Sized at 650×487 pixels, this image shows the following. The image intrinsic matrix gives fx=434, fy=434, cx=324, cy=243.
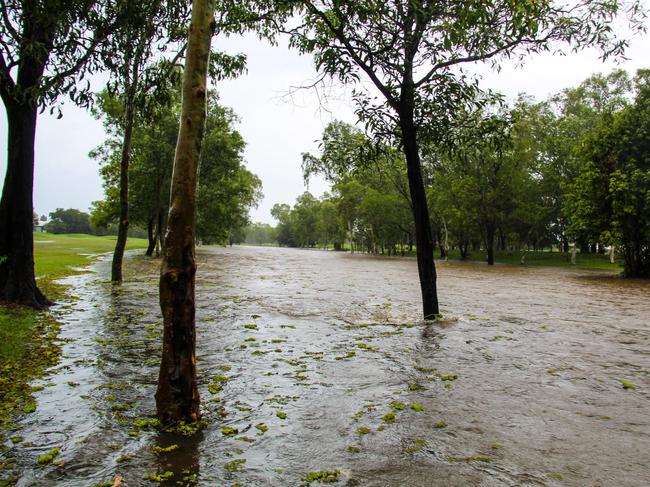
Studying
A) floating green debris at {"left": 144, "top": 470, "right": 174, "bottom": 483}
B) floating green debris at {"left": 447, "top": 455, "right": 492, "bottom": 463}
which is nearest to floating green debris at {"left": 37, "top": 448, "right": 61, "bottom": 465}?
floating green debris at {"left": 144, "top": 470, "right": 174, "bottom": 483}

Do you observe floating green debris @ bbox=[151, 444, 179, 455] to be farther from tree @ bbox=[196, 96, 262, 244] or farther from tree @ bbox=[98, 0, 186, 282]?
tree @ bbox=[196, 96, 262, 244]

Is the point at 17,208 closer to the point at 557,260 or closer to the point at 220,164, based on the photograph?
the point at 220,164

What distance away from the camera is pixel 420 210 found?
11.9 metres

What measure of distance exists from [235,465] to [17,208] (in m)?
10.8

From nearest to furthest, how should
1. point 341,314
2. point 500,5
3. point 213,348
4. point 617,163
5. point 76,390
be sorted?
point 76,390, point 213,348, point 500,5, point 341,314, point 617,163

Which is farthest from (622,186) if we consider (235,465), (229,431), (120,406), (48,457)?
(48,457)

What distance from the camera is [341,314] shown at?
13117 mm

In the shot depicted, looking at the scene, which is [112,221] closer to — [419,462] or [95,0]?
[95,0]

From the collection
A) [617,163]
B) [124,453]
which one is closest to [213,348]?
[124,453]

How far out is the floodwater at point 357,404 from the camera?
411 cm

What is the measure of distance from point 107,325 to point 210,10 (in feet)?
26.3

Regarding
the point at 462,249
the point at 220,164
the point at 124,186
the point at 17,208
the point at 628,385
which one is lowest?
the point at 628,385

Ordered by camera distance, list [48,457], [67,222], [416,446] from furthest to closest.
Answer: [67,222] → [416,446] → [48,457]

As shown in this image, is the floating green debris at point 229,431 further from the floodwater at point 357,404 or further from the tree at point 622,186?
the tree at point 622,186
